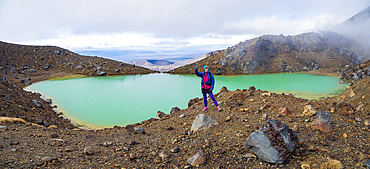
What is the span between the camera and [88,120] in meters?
15.9

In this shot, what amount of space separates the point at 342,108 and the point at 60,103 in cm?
2559

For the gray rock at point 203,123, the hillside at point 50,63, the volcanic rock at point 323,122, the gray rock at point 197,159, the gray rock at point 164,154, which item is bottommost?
the gray rock at point 164,154

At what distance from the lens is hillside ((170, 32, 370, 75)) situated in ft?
210

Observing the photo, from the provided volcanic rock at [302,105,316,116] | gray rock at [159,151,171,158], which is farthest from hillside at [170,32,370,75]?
gray rock at [159,151,171,158]

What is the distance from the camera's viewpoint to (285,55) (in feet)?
238

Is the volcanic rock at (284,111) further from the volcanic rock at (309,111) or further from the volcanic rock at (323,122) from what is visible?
the volcanic rock at (323,122)

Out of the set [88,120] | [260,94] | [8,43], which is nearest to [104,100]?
[88,120]

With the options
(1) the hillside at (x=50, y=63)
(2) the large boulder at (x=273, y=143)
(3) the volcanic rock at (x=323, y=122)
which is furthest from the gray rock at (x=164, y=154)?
(1) the hillside at (x=50, y=63)

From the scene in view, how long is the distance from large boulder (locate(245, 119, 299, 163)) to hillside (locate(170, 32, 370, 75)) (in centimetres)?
5628

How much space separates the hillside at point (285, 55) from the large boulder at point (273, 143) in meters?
56.3

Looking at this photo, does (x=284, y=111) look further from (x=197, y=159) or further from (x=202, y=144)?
(x=197, y=159)

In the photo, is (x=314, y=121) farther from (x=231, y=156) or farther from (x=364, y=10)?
(x=364, y=10)

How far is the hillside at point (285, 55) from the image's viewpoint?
6412cm

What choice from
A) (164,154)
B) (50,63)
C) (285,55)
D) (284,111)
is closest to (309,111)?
(284,111)
